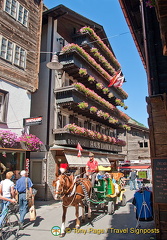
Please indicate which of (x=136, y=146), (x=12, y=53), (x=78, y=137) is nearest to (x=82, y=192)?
(x=78, y=137)

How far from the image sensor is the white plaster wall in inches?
526

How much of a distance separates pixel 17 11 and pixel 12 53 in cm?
342

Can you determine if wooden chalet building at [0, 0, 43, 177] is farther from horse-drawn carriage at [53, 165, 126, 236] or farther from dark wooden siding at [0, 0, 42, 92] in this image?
horse-drawn carriage at [53, 165, 126, 236]

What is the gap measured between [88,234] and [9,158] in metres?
7.49

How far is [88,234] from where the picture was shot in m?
7.73

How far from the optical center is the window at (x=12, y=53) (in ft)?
44.6

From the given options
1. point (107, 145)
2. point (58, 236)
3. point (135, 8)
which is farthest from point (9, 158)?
point (107, 145)

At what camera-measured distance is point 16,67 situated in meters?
14.4

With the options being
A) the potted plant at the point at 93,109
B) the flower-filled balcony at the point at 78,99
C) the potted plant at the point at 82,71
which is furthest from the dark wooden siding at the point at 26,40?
the potted plant at the point at 93,109

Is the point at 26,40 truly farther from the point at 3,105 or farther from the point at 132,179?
the point at 132,179

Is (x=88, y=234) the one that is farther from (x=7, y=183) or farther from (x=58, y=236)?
(x=7, y=183)

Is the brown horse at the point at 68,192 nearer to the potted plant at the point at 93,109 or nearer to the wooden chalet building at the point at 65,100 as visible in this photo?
the wooden chalet building at the point at 65,100

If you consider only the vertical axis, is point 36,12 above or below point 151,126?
above

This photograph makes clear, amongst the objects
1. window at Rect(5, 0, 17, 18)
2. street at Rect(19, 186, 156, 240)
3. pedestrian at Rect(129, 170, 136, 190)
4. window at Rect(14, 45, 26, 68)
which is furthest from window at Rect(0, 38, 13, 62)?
pedestrian at Rect(129, 170, 136, 190)
